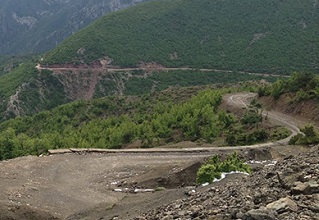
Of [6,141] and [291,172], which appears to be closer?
[291,172]

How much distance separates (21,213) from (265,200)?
13.1 metres

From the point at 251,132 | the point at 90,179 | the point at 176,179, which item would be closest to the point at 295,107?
the point at 251,132

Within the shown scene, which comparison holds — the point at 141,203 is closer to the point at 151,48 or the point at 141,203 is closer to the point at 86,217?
A: the point at 86,217

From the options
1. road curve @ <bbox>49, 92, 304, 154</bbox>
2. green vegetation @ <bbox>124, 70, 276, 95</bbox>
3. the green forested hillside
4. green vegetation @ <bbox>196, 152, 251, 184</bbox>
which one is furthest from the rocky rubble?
green vegetation @ <bbox>124, 70, 276, 95</bbox>

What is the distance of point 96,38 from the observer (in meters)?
126

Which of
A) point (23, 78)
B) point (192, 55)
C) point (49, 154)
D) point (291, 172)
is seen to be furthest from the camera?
point (192, 55)

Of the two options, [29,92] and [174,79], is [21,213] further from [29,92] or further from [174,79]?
[174,79]

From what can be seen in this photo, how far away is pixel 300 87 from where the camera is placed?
154 ft

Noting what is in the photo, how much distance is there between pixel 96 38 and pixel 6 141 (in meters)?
92.5

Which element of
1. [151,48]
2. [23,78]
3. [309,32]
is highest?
[23,78]

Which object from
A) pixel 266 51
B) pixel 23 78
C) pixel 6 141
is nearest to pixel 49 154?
pixel 6 141

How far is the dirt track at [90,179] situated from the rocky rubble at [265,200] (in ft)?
12.2

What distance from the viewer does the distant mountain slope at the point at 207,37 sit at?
116875 millimetres

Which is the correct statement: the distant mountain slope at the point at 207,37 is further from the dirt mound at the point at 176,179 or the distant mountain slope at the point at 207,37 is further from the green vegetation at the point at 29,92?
the dirt mound at the point at 176,179
